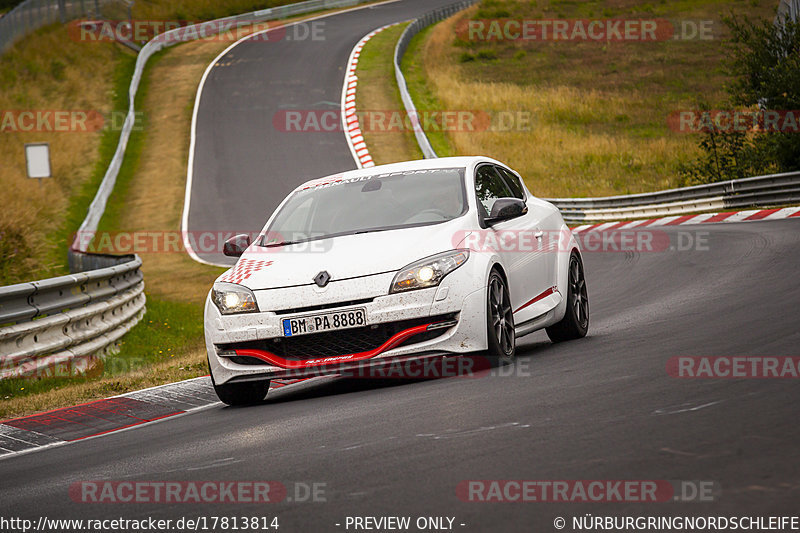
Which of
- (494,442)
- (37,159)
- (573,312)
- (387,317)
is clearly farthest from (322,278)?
(37,159)

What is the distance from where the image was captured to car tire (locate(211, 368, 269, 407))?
26.3 feet

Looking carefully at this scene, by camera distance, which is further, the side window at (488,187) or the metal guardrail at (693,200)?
the metal guardrail at (693,200)

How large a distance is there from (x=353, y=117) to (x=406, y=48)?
14974 millimetres

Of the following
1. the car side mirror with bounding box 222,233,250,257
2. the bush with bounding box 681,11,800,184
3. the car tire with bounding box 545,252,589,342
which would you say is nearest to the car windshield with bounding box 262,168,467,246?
the car side mirror with bounding box 222,233,250,257

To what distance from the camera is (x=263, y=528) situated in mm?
4137

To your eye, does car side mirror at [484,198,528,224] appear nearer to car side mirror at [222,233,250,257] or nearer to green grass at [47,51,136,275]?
car side mirror at [222,233,250,257]

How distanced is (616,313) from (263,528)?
799 centimetres

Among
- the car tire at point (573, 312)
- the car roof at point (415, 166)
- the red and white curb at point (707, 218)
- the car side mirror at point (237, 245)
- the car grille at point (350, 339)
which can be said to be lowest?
the red and white curb at point (707, 218)

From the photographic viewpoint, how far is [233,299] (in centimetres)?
785

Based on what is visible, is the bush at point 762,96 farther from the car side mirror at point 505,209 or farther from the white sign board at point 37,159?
the car side mirror at point 505,209

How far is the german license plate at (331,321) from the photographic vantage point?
747cm

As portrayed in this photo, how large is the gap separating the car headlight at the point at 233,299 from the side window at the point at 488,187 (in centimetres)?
204

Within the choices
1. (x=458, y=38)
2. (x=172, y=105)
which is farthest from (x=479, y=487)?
(x=458, y=38)

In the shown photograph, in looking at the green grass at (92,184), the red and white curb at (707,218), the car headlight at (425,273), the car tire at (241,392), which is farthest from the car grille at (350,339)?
the red and white curb at (707,218)
